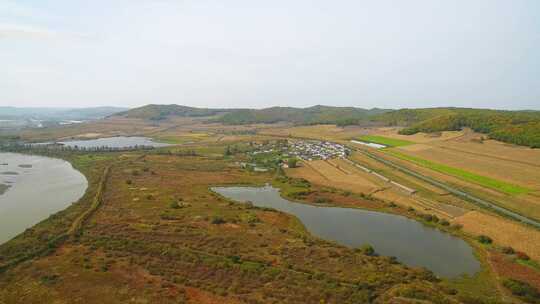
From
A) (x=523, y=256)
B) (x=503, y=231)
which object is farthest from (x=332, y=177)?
(x=523, y=256)

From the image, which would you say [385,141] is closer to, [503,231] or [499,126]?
[499,126]

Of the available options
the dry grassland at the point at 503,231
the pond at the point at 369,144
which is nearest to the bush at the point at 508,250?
the dry grassland at the point at 503,231

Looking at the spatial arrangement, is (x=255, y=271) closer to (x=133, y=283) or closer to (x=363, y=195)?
(x=133, y=283)

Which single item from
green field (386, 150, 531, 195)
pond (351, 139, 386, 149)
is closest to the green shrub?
green field (386, 150, 531, 195)

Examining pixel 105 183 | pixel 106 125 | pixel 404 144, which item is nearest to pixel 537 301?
pixel 105 183

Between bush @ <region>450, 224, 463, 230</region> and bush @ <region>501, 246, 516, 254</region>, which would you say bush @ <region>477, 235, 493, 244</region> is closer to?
bush @ <region>501, 246, 516, 254</region>

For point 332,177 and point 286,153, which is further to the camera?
point 286,153
